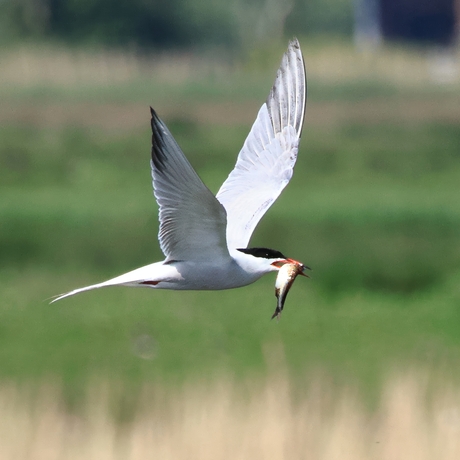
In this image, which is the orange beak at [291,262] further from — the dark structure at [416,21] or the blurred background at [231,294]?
the dark structure at [416,21]

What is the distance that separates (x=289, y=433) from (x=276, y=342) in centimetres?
295

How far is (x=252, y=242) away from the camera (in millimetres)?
15359

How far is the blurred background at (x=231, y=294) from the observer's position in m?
8.66

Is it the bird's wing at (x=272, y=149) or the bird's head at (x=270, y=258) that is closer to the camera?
the bird's head at (x=270, y=258)

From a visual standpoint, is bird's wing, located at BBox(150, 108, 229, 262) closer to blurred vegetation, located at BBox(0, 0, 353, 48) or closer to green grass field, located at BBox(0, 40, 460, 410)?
green grass field, located at BBox(0, 40, 460, 410)

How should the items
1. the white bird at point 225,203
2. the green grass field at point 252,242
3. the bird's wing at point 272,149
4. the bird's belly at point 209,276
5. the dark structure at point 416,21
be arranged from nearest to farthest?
the white bird at point 225,203
the bird's belly at point 209,276
the bird's wing at point 272,149
the green grass field at point 252,242
the dark structure at point 416,21

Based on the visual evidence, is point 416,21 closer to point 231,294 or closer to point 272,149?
point 231,294

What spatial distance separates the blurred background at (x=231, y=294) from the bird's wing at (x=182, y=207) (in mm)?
2781

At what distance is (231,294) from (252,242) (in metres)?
2.04

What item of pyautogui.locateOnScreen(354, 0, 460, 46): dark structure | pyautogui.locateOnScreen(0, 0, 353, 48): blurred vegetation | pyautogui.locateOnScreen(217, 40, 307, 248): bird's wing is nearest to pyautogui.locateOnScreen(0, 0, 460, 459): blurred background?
pyautogui.locateOnScreen(217, 40, 307, 248): bird's wing

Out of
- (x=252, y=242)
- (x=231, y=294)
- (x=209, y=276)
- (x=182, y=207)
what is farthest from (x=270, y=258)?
(x=252, y=242)

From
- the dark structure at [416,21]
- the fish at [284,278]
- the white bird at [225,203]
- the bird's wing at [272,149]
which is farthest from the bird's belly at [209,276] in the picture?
the dark structure at [416,21]

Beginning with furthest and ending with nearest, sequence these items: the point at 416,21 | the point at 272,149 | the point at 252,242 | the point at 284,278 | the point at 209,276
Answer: the point at 416,21, the point at 252,242, the point at 272,149, the point at 284,278, the point at 209,276

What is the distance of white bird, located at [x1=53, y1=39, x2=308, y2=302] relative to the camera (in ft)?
17.9
